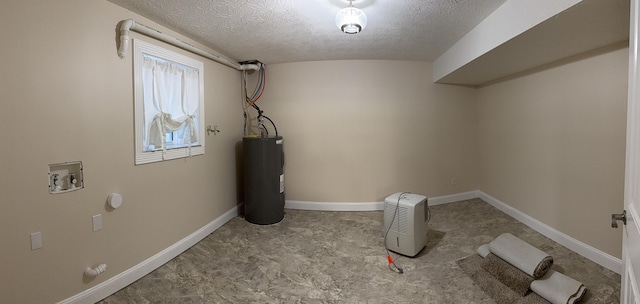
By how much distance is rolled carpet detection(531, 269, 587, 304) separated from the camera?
5.43 ft

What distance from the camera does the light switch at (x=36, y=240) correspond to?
1515 mm

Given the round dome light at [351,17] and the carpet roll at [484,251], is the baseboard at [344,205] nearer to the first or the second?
Result: the carpet roll at [484,251]

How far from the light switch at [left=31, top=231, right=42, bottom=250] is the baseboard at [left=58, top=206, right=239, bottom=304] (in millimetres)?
421

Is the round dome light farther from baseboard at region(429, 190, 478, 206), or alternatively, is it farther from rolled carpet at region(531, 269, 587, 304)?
baseboard at region(429, 190, 478, 206)

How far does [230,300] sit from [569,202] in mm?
3214

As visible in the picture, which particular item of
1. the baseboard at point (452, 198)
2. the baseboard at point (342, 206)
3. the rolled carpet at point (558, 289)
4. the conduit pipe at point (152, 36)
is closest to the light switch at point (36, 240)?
the conduit pipe at point (152, 36)

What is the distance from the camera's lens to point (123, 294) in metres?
1.89

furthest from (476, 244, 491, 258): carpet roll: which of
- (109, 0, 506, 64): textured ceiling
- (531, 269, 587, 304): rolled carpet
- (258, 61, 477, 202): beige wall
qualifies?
(109, 0, 506, 64): textured ceiling

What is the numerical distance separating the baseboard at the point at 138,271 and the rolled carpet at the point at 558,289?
2970 millimetres

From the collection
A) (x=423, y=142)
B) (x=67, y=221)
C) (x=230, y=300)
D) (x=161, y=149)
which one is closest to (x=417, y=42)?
(x=423, y=142)

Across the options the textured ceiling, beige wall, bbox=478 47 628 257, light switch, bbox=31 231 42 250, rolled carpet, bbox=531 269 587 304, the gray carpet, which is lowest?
the gray carpet

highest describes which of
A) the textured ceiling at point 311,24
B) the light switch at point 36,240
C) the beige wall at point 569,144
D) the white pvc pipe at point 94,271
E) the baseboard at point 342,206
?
the textured ceiling at point 311,24

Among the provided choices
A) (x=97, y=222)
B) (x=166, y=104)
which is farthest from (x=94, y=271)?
(x=166, y=104)

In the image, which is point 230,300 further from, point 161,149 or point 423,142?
point 423,142
